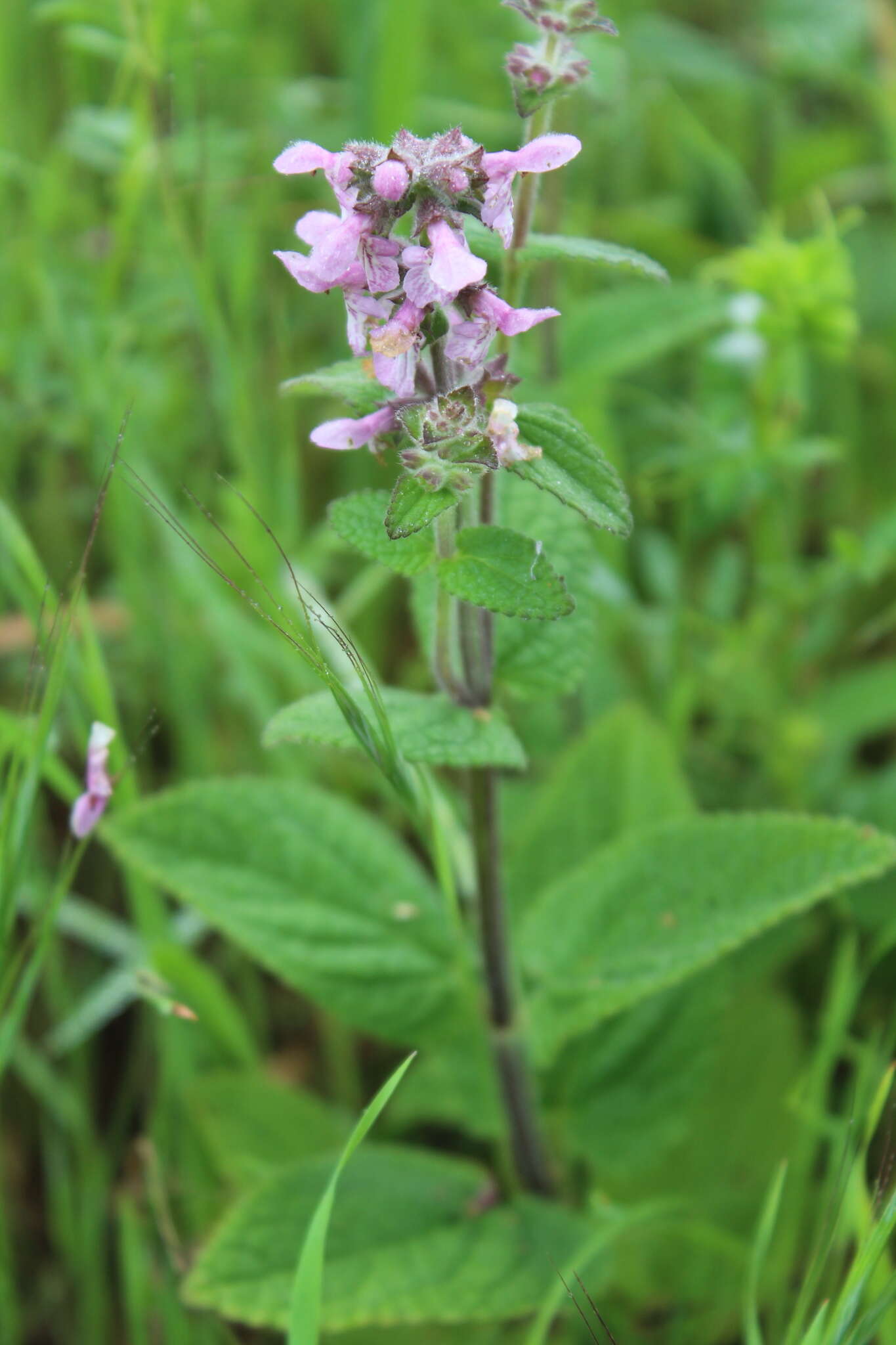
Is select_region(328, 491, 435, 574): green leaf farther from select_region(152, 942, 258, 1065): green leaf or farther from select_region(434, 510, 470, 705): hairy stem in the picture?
select_region(152, 942, 258, 1065): green leaf

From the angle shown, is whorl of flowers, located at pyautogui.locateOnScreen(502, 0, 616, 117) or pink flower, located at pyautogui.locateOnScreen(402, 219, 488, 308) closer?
pink flower, located at pyautogui.locateOnScreen(402, 219, 488, 308)

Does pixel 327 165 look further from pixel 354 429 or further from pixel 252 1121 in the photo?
pixel 252 1121

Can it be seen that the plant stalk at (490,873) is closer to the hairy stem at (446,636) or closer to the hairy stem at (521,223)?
the hairy stem at (446,636)

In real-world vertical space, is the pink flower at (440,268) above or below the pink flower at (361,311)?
above

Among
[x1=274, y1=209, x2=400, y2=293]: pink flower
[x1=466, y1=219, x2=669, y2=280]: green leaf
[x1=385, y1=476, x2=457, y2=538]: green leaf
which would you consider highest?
[x1=274, y1=209, x2=400, y2=293]: pink flower

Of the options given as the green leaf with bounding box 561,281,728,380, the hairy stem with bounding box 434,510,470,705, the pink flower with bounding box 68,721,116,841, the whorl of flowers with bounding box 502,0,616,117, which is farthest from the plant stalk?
the green leaf with bounding box 561,281,728,380

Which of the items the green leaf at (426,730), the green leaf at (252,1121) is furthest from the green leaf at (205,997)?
the green leaf at (426,730)
